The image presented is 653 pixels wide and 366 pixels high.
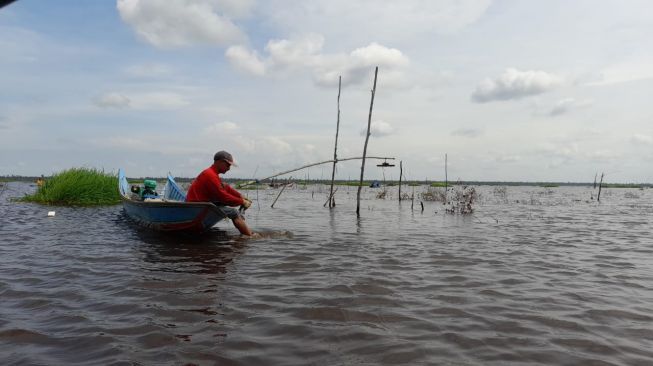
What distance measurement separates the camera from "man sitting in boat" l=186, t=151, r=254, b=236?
1039cm

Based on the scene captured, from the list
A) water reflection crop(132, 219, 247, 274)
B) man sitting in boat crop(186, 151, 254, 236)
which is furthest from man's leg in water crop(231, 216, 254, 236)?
water reflection crop(132, 219, 247, 274)

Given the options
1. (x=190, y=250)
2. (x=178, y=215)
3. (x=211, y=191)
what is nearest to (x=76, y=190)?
(x=178, y=215)

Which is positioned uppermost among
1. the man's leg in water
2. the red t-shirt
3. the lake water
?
the red t-shirt

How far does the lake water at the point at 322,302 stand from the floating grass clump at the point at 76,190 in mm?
10902

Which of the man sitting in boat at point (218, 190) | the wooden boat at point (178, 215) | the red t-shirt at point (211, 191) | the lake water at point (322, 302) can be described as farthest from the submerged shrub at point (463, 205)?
the wooden boat at point (178, 215)

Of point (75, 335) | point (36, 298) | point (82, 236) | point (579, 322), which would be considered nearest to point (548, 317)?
point (579, 322)

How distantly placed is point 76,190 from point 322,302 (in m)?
19.5

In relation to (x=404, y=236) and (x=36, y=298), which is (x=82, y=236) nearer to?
(x=36, y=298)

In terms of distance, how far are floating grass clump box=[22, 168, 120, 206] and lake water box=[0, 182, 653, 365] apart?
35.8 feet

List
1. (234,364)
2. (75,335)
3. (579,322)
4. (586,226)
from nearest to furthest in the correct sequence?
(234,364)
(75,335)
(579,322)
(586,226)

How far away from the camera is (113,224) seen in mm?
13820

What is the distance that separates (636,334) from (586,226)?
1212 centimetres

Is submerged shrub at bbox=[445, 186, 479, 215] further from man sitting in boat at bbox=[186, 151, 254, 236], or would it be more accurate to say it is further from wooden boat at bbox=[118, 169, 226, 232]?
wooden boat at bbox=[118, 169, 226, 232]

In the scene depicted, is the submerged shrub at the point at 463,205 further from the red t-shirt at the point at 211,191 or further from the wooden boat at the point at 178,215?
the wooden boat at the point at 178,215
